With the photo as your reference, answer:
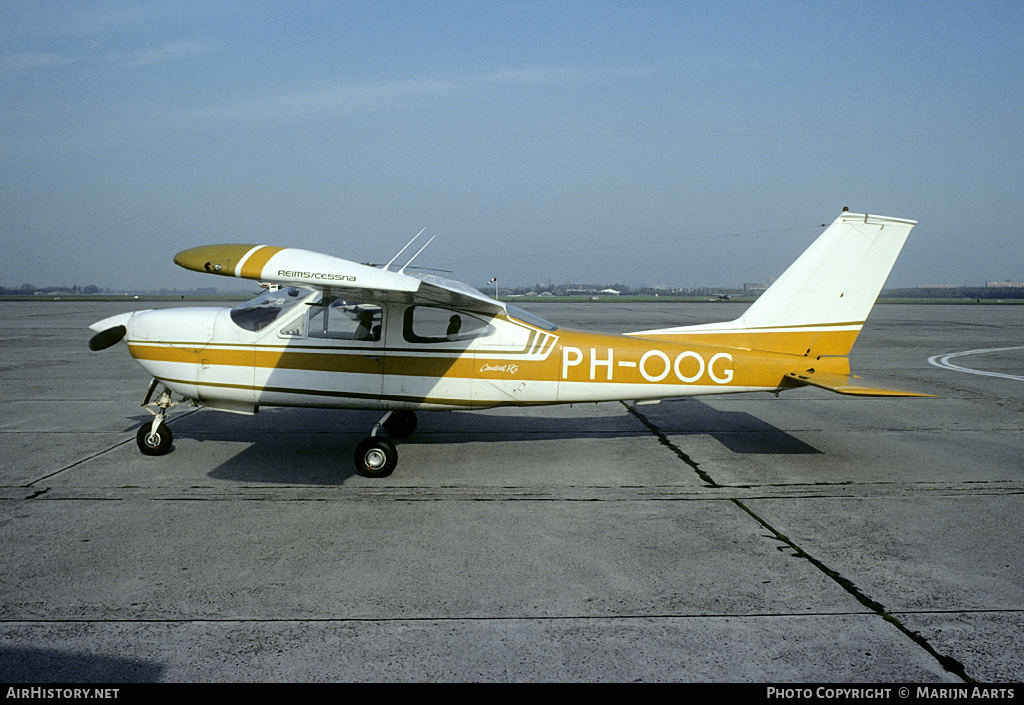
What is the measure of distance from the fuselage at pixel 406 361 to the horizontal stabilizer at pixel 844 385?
0.25m

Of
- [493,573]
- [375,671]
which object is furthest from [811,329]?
[375,671]

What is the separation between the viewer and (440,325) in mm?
7238

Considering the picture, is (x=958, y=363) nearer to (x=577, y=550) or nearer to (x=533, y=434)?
(x=533, y=434)

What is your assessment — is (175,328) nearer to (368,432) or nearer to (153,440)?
(153,440)

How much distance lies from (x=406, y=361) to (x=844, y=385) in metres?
4.54

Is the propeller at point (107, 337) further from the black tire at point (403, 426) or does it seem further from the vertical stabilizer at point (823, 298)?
the vertical stabilizer at point (823, 298)

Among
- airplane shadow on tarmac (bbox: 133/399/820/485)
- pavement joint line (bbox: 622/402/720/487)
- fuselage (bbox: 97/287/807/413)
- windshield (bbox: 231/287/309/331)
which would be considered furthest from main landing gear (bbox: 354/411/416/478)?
pavement joint line (bbox: 622/402/720/487)

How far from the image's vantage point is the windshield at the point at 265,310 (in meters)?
7.26

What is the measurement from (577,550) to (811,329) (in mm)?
4246

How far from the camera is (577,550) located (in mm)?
4859

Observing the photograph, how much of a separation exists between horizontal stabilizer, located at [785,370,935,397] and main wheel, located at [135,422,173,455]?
6736 mm

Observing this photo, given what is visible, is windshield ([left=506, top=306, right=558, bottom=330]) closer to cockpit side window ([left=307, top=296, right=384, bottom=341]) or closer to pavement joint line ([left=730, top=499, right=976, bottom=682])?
cockpit side window ([left=307, top=296, right=384, bottom=341])

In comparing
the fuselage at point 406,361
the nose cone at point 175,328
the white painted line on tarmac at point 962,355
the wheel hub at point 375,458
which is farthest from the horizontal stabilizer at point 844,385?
the white painted line on tarmac at point 962,355

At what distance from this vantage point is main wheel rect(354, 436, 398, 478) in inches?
262
